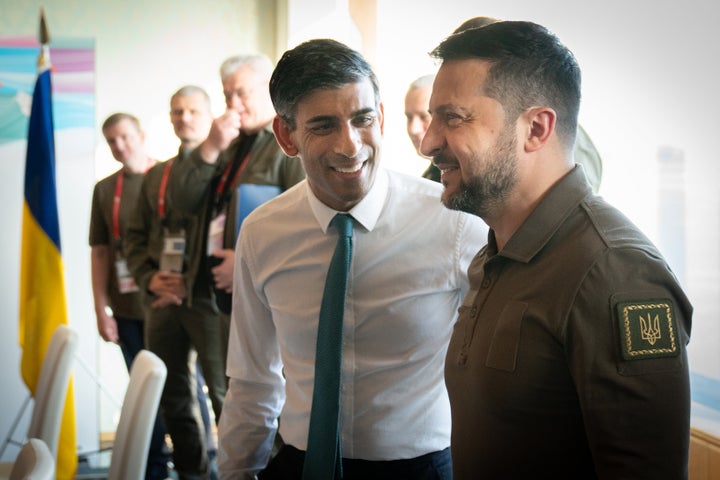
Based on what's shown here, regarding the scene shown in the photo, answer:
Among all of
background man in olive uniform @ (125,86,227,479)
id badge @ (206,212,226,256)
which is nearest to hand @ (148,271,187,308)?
background man in olive uniform @ (125,86,227,479)

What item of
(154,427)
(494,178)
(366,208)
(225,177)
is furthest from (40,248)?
(494,178)

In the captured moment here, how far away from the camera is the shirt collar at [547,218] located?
1073 mm

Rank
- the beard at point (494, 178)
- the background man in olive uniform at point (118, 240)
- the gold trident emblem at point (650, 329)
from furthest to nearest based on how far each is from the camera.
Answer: the background man in olive uniform at point (118, 240)
the beard at point (494, 178)
the gold trident emblem at point (650, 329)

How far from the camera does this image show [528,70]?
3.72 ft

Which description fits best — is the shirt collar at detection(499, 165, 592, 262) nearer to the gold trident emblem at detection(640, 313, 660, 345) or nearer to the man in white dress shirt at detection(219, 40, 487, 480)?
the gold trident emblem at detection(640, 313, 660, 345)

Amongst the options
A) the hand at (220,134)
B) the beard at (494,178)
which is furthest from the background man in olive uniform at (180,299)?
the beard at (494,178)

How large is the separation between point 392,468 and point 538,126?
769mm

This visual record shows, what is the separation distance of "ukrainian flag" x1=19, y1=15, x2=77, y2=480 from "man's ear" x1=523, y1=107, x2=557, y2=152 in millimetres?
3299

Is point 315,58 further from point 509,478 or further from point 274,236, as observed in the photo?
point 509,478

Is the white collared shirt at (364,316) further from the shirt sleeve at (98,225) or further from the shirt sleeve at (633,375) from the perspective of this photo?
the shirt sleeve at (98,225)

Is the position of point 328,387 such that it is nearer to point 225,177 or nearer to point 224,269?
point 224,269

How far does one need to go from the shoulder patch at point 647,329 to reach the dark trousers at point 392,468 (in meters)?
0.74

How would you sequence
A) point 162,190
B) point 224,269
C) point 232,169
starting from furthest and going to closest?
point 162,190 < point 232,169 < point 224,269

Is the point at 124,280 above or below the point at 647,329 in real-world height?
below
